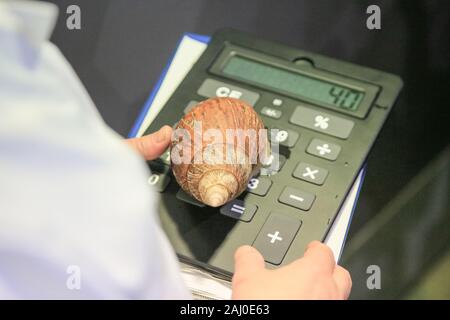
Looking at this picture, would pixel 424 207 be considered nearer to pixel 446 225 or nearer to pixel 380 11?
pixel 446 225

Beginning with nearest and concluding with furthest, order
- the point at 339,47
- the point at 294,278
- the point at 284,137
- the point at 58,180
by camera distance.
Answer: the point at 58,180, the point at 294,278, the point at 284,137, the point at 339,47

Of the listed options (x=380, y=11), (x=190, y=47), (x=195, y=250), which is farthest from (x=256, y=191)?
(x=380, y=11)

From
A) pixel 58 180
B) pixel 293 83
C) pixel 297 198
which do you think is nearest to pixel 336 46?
pixel 293 83

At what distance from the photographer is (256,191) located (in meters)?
0.45

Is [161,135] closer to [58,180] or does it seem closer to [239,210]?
[239,210]

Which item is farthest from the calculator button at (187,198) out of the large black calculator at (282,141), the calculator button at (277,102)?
the calculator button at (277,102)

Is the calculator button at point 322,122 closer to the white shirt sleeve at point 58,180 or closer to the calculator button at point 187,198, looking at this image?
the calculator button at point 187,198

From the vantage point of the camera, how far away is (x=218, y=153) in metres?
0.41

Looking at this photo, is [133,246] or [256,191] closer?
[133,246]

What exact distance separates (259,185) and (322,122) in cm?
7

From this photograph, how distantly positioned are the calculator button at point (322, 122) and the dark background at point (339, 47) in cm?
13

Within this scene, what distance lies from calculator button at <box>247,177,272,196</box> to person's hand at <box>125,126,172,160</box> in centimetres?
6

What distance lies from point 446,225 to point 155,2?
33cm
